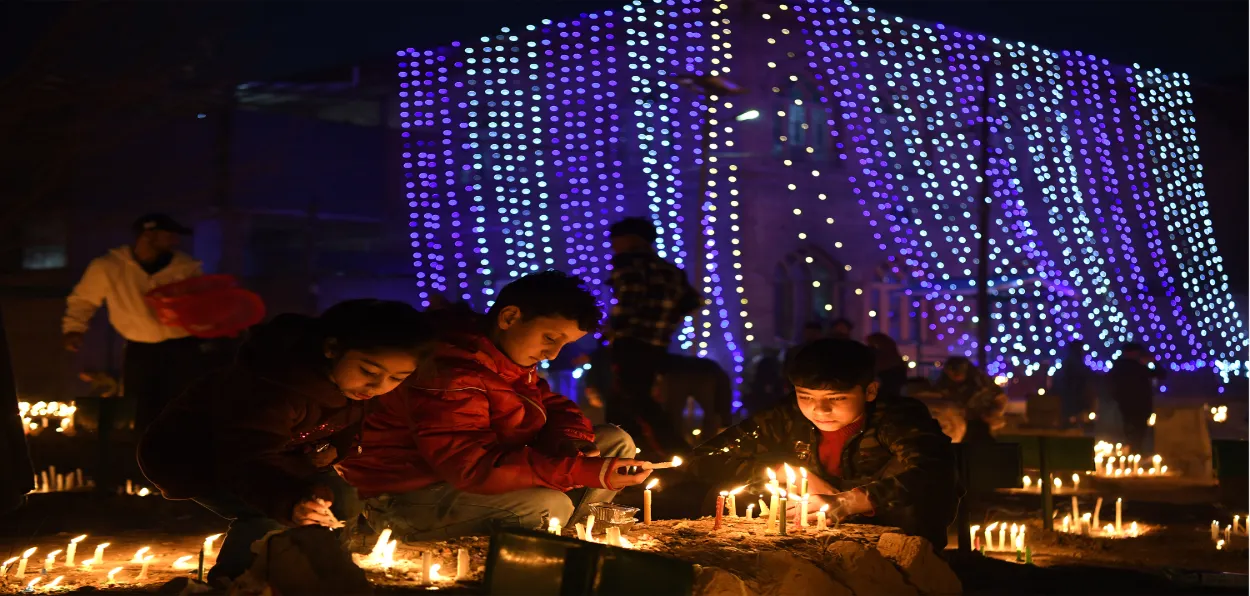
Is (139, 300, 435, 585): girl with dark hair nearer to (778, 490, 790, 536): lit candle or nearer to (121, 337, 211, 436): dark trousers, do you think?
(778, 490, 790, 536): lit candle

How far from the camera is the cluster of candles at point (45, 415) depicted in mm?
10789

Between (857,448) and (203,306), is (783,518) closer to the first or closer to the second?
(857,448)

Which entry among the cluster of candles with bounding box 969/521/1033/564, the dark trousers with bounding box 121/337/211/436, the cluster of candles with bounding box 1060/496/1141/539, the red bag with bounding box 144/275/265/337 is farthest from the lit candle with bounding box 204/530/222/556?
the cluster of candles with bounding box 1060/496/1141/539

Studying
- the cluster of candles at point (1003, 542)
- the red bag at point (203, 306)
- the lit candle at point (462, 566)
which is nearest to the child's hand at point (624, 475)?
the lit candle at point (462, 566)

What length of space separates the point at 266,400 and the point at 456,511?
1068 mm

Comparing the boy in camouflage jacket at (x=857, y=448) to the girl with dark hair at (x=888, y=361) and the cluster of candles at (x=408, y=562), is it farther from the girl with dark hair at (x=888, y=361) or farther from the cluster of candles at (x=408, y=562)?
the girl with dark hair at (x=888, y=361)

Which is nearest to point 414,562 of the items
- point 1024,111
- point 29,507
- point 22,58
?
point 29,507

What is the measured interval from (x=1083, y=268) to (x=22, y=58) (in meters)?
19.6

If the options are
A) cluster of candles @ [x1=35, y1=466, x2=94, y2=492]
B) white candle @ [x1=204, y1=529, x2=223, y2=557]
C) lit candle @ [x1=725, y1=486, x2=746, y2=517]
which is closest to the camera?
white candle @ [x1=204, y1=529, x2=223, y2=557]

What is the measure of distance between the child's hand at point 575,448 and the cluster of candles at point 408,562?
765 mm

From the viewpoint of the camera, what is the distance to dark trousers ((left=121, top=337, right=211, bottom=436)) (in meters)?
7.95

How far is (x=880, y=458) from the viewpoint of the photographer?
213 inches

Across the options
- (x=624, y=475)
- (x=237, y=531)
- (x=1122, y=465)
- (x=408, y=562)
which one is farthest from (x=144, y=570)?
(x=1122, y=465)

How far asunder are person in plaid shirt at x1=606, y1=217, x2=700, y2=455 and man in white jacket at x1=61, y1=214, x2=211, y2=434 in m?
2.69
